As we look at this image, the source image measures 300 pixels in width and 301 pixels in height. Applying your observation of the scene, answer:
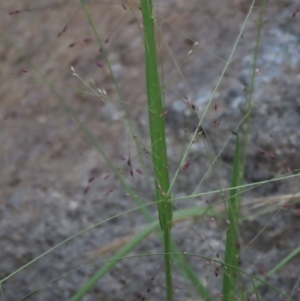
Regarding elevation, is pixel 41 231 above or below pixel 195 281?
below

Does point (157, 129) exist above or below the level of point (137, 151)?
above

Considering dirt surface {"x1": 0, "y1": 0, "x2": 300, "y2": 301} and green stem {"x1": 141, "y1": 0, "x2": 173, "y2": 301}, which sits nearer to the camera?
green stem {"x1": 141, "y1": 0, "x2": 173, "y2": 301}

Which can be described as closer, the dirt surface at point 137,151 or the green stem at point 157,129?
the green stem at point 157,129

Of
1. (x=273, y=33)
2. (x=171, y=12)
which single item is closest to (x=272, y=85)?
(x=273, y=33)

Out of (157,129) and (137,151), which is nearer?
(157,129)

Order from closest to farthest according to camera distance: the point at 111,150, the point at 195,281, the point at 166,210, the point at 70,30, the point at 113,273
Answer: the point at 166,210 → the point at 195,281 → the point at 113,273 → the point at 111,150 → the point at 70,30

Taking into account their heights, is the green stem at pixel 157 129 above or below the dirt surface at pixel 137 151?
above

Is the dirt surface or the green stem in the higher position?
the green stem

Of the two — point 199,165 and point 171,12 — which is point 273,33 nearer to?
point 171,12
